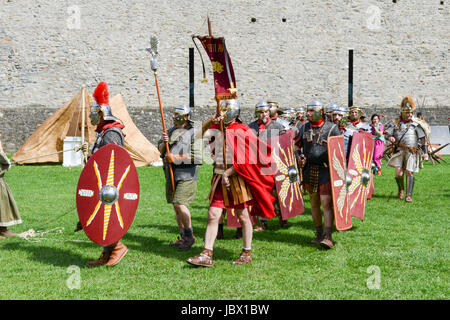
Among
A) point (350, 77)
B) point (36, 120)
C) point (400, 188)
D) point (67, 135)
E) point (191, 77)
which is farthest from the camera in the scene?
point (350, 77)

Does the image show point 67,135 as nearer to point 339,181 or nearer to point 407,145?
point 407,145

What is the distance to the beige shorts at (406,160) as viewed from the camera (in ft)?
25.6

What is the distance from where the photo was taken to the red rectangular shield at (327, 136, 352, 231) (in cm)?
464

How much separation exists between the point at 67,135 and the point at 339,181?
11273 millimetres

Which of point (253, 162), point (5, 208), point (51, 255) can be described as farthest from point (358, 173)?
point (5, 208)

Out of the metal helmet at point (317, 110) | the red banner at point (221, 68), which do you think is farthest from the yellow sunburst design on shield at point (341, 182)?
the red banner at point (221, 68)

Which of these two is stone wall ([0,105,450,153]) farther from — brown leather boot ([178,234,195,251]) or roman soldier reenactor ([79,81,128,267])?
roman soldier reenactor ([79,81,128,267])

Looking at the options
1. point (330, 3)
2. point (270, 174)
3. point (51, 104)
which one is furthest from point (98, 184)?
point (330, 3)

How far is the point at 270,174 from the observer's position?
4.38 m

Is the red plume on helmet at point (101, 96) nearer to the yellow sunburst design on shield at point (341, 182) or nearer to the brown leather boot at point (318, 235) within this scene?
the yellow sunburst design on shield at point (341, 182)

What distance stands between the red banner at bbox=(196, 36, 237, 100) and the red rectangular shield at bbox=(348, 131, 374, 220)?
152 cm

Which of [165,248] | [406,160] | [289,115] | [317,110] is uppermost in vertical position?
[317,110]

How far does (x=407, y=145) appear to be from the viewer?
7883 millimetres

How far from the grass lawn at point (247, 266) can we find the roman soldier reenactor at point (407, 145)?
750mm
